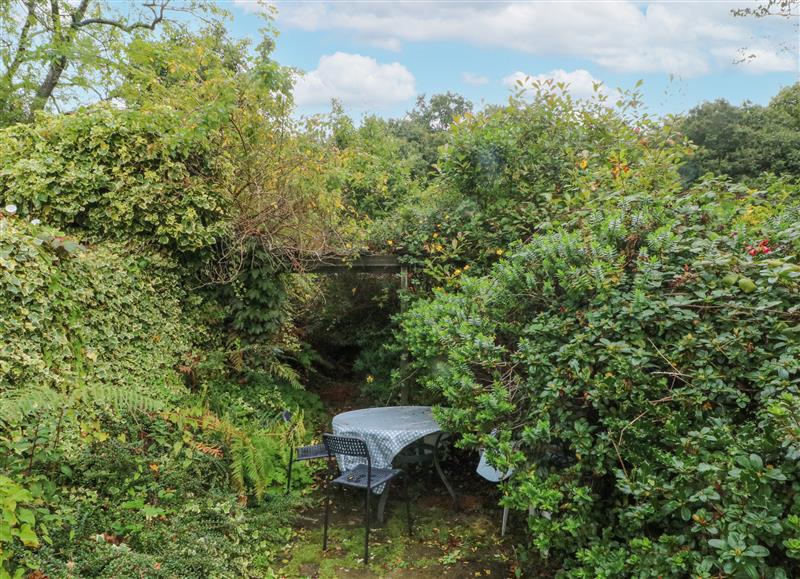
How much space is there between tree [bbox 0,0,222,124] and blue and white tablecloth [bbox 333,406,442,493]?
13105 mm

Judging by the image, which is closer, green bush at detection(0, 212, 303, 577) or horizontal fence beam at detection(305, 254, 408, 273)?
green bush at detection(0, 212, 303, 577)

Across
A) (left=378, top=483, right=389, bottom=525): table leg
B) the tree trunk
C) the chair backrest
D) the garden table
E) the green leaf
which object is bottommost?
(left=378, top=483, right=389, bottom=525): table leg

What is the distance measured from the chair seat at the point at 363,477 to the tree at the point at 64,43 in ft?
44.6

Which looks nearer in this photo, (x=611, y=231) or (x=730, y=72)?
(x=611, y=231)

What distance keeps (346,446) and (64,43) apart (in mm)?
15438

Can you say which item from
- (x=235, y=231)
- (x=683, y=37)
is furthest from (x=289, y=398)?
(x=683, y=37)

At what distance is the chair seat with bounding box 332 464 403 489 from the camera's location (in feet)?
13.8

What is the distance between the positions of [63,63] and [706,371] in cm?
1832

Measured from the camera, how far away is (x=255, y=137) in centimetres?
612

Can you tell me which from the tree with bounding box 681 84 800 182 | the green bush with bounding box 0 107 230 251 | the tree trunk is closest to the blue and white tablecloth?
the green bush with bounding box 0 107 230 251

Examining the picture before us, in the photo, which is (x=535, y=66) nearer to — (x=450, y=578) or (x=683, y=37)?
(x=683, y=37)

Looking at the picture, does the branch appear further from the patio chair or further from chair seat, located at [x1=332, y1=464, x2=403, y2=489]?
chair seat, located at [x1=332, y1=464, x2=403, y2=489]

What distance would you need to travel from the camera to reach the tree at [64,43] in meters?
14.2

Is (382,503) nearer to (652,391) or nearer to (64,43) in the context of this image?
(652,391)
